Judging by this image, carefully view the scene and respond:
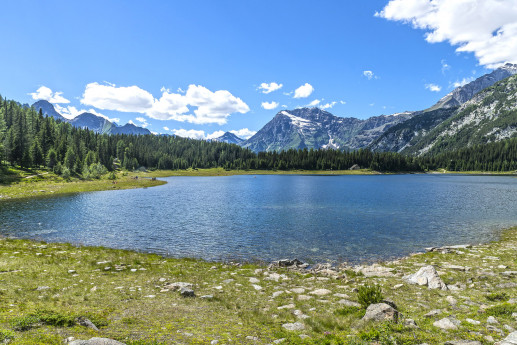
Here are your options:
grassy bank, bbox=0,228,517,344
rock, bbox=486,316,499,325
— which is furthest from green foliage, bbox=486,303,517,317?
rock, bbox=486,316,499,325

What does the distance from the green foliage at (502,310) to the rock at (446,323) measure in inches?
73.3

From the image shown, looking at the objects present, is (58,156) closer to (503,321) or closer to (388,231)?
(388,231)

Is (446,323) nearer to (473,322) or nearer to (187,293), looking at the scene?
(473,322)

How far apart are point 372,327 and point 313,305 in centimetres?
395

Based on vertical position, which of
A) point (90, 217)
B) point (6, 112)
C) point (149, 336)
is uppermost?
point (6, 112)

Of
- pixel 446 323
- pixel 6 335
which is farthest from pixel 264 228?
pixel 6 335

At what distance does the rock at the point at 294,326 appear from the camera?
1104cm

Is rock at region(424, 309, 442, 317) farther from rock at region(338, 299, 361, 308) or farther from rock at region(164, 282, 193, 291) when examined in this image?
rock at region(164, 282, 193, 291)

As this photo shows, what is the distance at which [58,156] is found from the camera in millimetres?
142375

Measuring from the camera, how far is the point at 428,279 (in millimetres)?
16859

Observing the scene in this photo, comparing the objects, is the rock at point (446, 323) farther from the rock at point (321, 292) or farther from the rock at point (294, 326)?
the rock at point (321, 292)

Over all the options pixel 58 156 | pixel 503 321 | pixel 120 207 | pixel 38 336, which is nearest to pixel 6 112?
pixel 58 156

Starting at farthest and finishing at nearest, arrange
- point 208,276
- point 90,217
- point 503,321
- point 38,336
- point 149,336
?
point 90,217 → point 208,276 → point 503,321 → point 149,336 → point 38,336

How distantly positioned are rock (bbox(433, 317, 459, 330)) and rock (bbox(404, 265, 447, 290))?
5.95 metres
